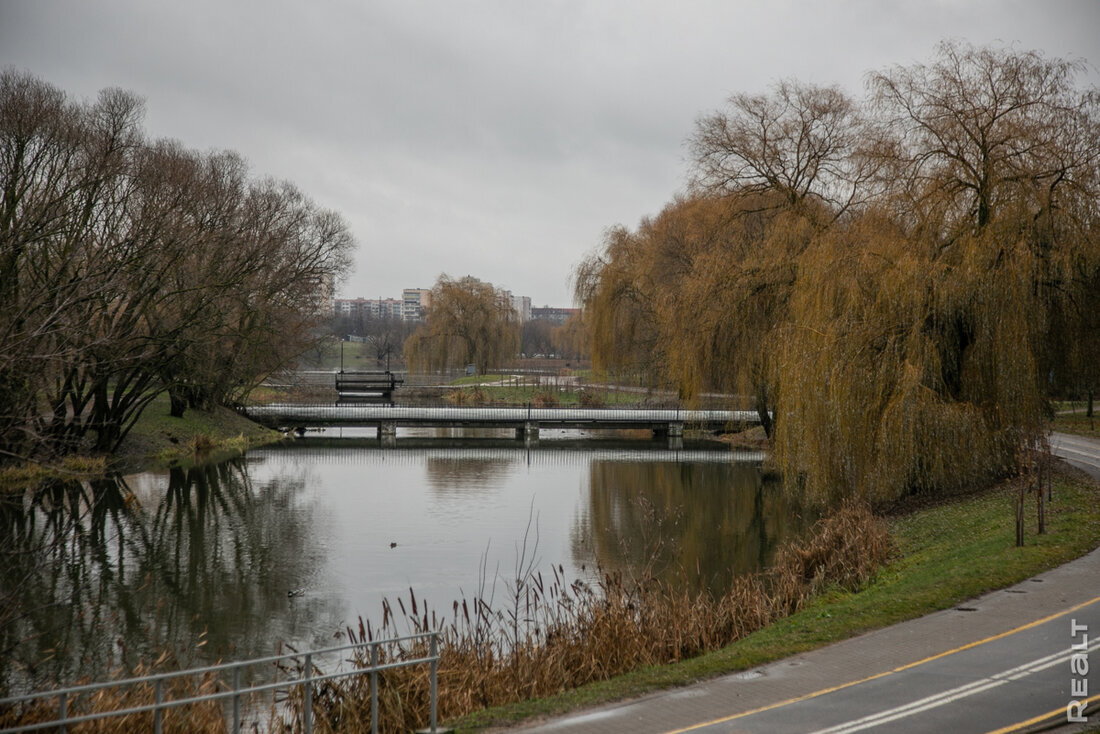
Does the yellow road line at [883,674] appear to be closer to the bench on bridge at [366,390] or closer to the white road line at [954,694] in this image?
the white road line at [954,694]

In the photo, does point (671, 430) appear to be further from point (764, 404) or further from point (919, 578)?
point (919, 578)

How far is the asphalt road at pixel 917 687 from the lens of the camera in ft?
23.3

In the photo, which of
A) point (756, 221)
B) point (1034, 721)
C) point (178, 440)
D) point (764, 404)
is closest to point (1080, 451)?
point (764, 404)

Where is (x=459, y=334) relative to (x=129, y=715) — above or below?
above

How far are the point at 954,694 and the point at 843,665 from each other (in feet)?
3.92

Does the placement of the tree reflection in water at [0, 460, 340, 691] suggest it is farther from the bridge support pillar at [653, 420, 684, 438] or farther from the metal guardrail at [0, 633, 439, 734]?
the bridge support pillar at [653, 420, 684, 438]

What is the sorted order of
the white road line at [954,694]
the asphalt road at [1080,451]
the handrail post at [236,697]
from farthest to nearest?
the asphalt road at [1080,451]
the white road line at [954,694]
the handrail post at [236,697]

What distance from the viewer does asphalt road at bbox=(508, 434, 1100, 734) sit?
23.3 feet

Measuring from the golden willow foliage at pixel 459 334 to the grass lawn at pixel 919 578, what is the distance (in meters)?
49.3

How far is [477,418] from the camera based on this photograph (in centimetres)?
4281

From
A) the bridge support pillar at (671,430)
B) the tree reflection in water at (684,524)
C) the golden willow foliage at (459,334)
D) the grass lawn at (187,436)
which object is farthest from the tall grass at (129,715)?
the golden willow foliage at (459,334)

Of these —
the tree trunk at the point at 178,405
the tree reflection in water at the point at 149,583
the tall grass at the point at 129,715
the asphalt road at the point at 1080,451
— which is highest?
the tree trunk at the point at 178,405

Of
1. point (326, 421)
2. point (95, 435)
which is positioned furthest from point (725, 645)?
point (326, 421)

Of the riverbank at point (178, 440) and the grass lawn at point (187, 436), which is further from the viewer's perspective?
the grass lawn at point (187, 436)
